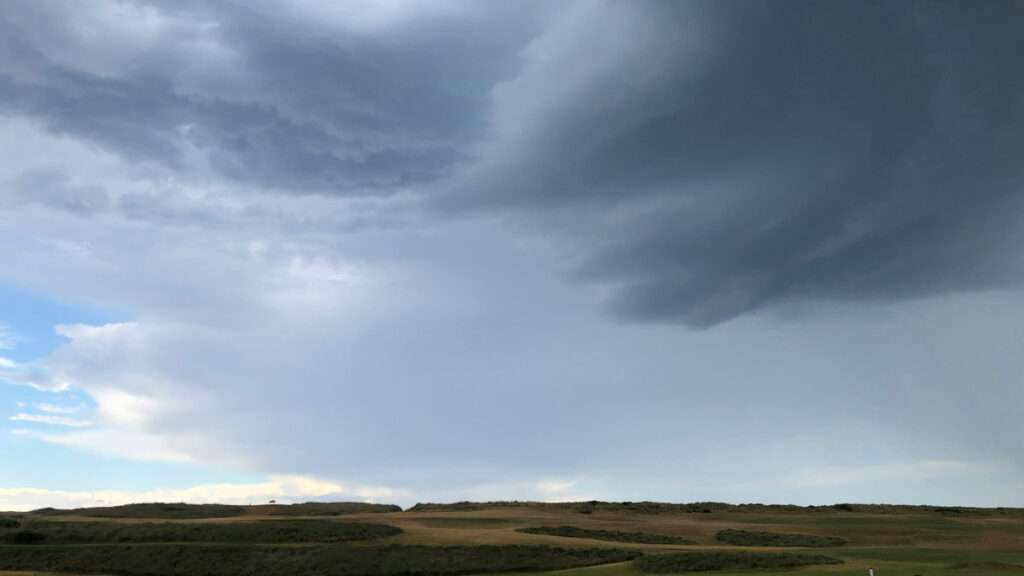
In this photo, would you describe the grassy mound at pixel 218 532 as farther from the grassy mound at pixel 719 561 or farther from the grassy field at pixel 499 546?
the grassy mound at pixel 719 561

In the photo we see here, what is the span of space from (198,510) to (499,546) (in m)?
62.4

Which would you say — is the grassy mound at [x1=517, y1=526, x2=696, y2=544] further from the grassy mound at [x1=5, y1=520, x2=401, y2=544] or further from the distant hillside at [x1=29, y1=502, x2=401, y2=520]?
the distant hillside at [x1=29, y1=502, x2=401, y2=520]

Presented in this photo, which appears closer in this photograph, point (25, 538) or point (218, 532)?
point (218, 532)

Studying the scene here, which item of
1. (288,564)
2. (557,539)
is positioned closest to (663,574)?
(557,539)

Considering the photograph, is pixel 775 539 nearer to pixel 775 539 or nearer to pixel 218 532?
pixel 775 539

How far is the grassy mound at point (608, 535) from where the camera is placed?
78.4m

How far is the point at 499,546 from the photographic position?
6750cm

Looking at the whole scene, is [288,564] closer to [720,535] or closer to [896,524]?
[720,535]

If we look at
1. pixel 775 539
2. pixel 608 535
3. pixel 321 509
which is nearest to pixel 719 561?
pixel 775 539

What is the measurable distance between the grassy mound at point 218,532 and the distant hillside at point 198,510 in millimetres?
19429

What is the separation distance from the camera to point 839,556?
2496 inches

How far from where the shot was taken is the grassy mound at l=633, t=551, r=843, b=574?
55.1 metres

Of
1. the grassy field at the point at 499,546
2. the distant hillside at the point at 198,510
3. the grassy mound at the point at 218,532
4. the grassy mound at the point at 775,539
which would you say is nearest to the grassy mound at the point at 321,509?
the distant hillside at the point at 198,510

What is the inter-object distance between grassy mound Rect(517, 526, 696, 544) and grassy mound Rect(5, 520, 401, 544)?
47.2 feet
